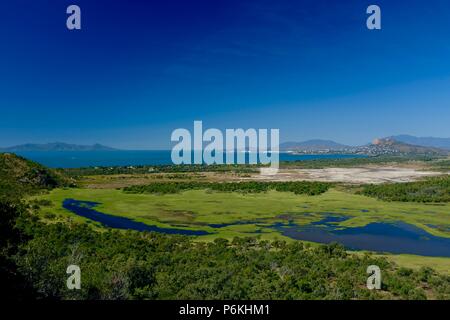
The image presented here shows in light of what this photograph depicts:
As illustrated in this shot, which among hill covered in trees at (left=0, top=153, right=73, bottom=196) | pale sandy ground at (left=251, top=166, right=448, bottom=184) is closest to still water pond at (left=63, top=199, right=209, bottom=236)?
hill covered in trees at (left=0, top=153, right=73, bottom=196)

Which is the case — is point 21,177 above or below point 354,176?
above

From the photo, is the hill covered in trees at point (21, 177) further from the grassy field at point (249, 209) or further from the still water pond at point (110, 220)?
the still water pond at point (110, 220)

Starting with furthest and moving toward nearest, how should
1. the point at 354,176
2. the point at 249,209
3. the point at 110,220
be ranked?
1. the point at 354,176
2. the point at 249,209
3. the point at 110,220

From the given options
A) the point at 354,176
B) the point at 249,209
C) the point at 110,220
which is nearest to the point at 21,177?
the point at 110,220

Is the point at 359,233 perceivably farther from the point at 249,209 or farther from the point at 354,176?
the point at 354,176

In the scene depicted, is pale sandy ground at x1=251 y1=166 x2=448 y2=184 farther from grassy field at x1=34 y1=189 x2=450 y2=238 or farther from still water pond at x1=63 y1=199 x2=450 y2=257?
still water pond at x1=63 y1=199 x2=450 y2=257

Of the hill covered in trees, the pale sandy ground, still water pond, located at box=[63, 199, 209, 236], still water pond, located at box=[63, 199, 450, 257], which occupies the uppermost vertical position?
the hill covered in trees
